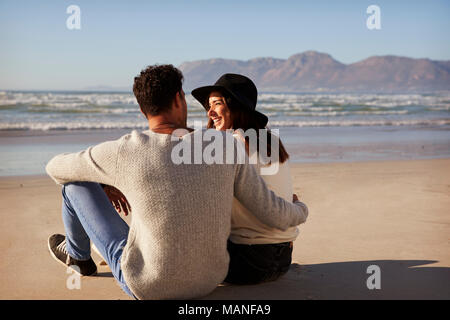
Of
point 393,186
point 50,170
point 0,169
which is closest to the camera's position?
point 50,170

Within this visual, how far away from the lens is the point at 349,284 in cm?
312

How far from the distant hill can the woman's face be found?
70394 millimetres

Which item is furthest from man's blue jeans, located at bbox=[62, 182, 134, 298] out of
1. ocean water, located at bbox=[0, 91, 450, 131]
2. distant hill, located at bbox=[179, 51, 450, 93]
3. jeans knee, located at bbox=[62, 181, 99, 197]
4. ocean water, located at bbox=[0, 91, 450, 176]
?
distant hill, located at bbox=[179, 51, 450, 93]

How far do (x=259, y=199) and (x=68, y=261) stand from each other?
4.67 ft

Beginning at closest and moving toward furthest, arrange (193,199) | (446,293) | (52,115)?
(193,199)
(446,293)
(52,115)

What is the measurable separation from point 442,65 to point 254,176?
326ft

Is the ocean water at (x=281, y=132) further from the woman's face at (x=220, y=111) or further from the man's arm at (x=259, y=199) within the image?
the man's arm at (x=259, y=199)

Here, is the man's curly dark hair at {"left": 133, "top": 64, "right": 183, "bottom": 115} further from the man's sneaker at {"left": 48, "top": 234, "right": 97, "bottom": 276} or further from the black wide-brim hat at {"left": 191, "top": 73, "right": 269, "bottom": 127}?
the man's sneaker at {"left": 48, "top": 234, "right": 97, "bottom": 276}

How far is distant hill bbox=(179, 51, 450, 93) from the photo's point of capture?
8756 cm

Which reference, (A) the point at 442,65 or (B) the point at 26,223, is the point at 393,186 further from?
(A) the point at 442,65

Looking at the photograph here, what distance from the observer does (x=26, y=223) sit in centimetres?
465

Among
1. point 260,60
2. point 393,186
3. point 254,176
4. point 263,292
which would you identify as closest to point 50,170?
point 254,176

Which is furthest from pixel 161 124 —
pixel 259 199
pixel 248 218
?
pixel 248 218

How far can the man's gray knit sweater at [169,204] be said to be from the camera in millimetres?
2240
